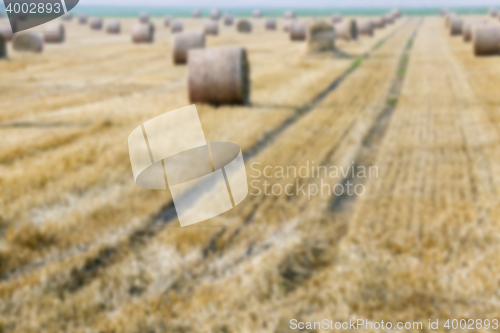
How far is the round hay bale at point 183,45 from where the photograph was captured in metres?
18.3

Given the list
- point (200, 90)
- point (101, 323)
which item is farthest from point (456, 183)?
point (200, 90)

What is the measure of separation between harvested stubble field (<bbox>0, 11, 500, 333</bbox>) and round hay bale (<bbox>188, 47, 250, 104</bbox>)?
39 cm

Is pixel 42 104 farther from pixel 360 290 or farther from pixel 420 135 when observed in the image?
pixel 360 290

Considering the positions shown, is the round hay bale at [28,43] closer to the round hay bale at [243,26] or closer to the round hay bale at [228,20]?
the round hay bale at [243,26]

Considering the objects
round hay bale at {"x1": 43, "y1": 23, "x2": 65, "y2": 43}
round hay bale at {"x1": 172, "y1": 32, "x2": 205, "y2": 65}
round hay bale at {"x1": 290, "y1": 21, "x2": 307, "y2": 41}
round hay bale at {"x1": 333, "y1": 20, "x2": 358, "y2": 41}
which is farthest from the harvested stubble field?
round hay bale at {"x1": 290, "y1": 21, "x2": 307, "y2": 41}

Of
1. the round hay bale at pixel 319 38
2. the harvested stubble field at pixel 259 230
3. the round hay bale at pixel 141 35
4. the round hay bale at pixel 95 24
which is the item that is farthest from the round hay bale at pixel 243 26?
the harvested stubble field at pixel 259 230

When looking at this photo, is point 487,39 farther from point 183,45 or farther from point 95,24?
point 95,24

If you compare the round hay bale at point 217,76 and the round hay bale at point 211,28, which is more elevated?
the round hay bale at point 217,76

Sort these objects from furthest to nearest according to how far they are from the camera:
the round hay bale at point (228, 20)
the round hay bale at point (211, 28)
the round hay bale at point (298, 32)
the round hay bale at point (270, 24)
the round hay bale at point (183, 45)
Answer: the round hay bale at point (228, 20) < the round hay bale at point (270, 24) < the round hay bale at point (211, 28) < the round hay bale at point (298, 32) < the round hay bale at point (183, 45)

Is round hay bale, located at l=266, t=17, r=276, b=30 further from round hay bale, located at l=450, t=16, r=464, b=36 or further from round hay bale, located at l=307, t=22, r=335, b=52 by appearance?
round hay bale, located at l=307, t=22, r=335, b=52

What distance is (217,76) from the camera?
10.2m

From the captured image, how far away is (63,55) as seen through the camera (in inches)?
858

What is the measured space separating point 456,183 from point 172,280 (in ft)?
12.2

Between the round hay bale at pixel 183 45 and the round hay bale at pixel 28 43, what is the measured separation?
285 inches
